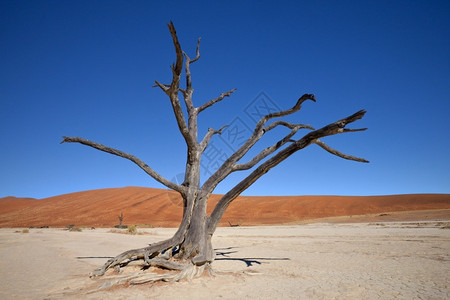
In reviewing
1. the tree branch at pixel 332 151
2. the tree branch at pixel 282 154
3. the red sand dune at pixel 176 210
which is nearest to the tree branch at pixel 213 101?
the tree branch at pixel 282 154

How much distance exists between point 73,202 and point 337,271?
58.0 metres

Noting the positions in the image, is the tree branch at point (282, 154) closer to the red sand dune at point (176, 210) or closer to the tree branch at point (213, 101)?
the tree branch at point (213, 101)

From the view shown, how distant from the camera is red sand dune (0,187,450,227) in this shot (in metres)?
36.1

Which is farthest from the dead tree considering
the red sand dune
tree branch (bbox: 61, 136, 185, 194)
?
the red sand dune

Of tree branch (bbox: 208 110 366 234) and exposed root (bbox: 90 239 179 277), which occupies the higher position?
tree branch (bbox: 208 110 366 234)

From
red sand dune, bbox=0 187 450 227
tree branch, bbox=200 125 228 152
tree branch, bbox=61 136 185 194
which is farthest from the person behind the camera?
red sand dune, bbox=0 187 450 227

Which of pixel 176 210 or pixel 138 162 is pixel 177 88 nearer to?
pixel 138 162

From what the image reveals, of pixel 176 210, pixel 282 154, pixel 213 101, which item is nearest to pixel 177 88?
pixel 213 101

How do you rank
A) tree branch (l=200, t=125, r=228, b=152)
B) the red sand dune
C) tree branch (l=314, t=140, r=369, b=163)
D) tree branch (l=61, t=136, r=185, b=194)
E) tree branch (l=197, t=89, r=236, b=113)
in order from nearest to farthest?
tree branch (l=61, t=136, r=185, b=194), tree branch (l=314, t=140, r=369, b=163), tree branch (l=200, t=125, r=228, b=152), tree branch (l=197, t=89, r=236, b=113), the red sand dune

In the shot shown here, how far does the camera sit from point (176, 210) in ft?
141

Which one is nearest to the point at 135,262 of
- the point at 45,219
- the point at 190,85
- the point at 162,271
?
the point at 162,271

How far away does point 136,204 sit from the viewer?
46375 millimetres

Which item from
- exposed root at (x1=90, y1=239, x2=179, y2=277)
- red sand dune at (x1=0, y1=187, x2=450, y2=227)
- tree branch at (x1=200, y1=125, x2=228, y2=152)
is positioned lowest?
exposed root at (x1=90, y1=239, x2=179, y2=277)

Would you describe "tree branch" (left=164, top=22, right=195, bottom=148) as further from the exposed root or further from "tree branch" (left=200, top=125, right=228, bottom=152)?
the exposed root
